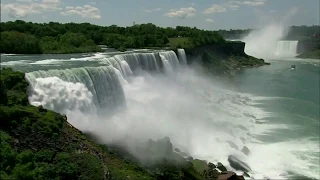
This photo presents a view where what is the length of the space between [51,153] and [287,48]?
71634 mm

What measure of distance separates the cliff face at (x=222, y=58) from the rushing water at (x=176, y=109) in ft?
30.2

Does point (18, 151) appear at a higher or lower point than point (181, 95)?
higher

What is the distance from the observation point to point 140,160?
1458 cm

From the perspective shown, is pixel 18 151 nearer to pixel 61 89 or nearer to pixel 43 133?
pixel 43 133

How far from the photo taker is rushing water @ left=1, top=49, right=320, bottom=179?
682 inches

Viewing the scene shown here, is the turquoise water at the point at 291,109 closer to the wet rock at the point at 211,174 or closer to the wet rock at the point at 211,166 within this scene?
the wet rock at the point at 211,166

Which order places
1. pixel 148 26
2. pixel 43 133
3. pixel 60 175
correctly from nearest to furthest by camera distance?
pixel 60 175
pixel 43 133
pixel 148 26

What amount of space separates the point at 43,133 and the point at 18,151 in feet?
3.88

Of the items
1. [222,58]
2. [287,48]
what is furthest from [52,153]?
[287,48]

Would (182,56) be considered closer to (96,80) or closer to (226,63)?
(226,63)

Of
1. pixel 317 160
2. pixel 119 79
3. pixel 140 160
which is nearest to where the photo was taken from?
pixel 140 160

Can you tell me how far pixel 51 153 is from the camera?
39.5 feet

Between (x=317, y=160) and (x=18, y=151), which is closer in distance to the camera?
(x=18, y=151)

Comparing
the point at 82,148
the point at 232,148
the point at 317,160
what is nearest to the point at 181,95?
the point at 232,148
